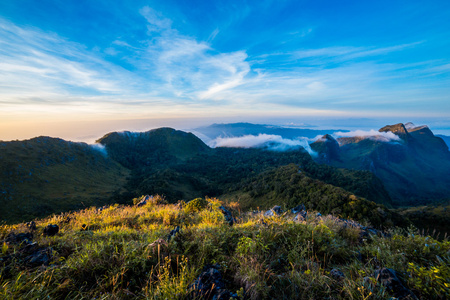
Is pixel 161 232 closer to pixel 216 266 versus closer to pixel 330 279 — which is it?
→ pixel 216 266

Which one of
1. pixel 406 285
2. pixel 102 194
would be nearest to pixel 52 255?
pixel 406 285

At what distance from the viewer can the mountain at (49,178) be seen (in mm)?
62653

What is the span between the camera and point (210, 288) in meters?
2.89

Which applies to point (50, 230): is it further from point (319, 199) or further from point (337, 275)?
point (319, 199)

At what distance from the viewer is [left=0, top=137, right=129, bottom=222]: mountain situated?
62.7 meters

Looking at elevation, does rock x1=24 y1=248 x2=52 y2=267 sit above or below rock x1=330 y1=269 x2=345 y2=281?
above

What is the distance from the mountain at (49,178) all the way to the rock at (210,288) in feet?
263

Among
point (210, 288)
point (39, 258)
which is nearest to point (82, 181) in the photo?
point (39, 258)

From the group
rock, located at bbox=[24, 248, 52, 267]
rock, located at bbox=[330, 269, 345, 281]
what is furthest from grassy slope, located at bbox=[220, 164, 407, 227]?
rock, located at bbox=[24, 248, 52, 267]

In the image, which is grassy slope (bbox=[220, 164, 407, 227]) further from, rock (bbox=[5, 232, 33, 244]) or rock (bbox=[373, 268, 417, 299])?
rock (bbox=[5, 232, 33, 244])

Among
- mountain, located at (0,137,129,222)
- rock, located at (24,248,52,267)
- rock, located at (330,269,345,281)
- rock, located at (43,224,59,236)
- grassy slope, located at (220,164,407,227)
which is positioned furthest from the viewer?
mountain, located at (0,137,129,222)

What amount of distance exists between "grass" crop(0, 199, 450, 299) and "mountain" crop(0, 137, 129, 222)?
257 ft

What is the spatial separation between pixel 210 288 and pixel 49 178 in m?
121

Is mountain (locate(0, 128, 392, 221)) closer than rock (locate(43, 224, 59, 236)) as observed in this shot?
No
